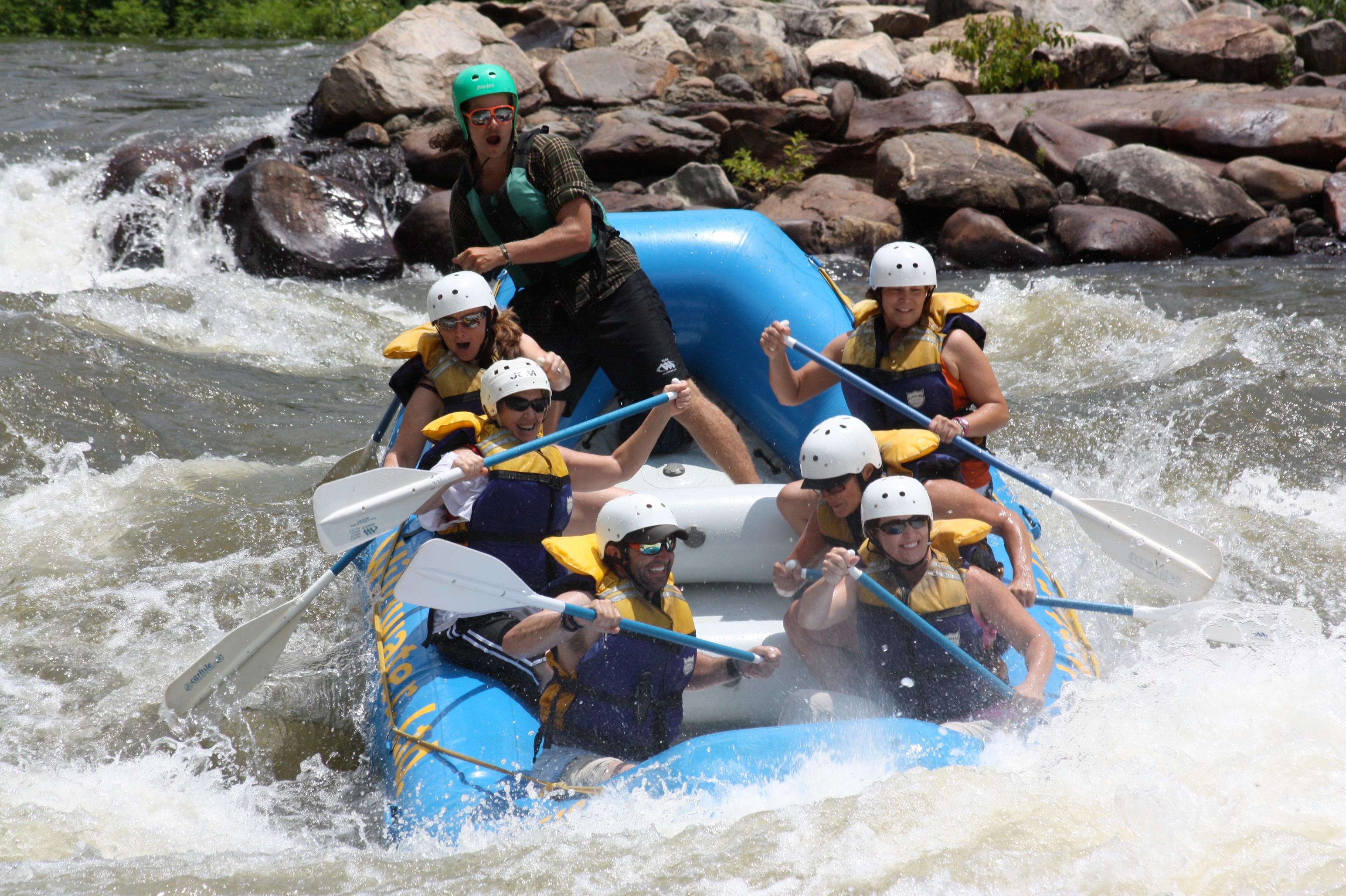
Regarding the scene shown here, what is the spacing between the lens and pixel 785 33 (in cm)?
1359

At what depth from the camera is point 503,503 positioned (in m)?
3.22

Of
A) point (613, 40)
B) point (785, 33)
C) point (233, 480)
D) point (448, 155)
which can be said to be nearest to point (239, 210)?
point (448, 155)

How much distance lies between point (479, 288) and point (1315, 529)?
12.5ft

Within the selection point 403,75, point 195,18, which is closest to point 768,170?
point 403,75

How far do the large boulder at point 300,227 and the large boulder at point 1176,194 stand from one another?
19.2 feet

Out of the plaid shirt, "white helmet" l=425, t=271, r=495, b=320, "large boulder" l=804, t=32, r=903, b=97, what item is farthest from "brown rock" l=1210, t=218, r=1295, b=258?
"white helmet" l=425, t=271, r=495, b=320

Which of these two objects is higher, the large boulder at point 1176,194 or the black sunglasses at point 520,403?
the black sunglasses at point 520,403

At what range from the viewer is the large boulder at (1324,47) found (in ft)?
40.2

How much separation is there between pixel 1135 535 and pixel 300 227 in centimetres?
719

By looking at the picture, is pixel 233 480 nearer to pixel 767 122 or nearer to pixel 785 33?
pixel 767 122

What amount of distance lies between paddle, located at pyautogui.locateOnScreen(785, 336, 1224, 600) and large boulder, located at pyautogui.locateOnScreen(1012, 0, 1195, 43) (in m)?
11.5

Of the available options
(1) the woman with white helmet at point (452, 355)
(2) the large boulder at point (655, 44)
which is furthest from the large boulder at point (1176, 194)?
(1) the woman with white helmet at point (452, 355)

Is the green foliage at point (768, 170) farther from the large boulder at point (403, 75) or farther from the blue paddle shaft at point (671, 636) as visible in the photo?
the blue paddle shaft at point (671, 636)

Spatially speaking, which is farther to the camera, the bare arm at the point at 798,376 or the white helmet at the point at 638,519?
the bare arm at the point at 798,376
